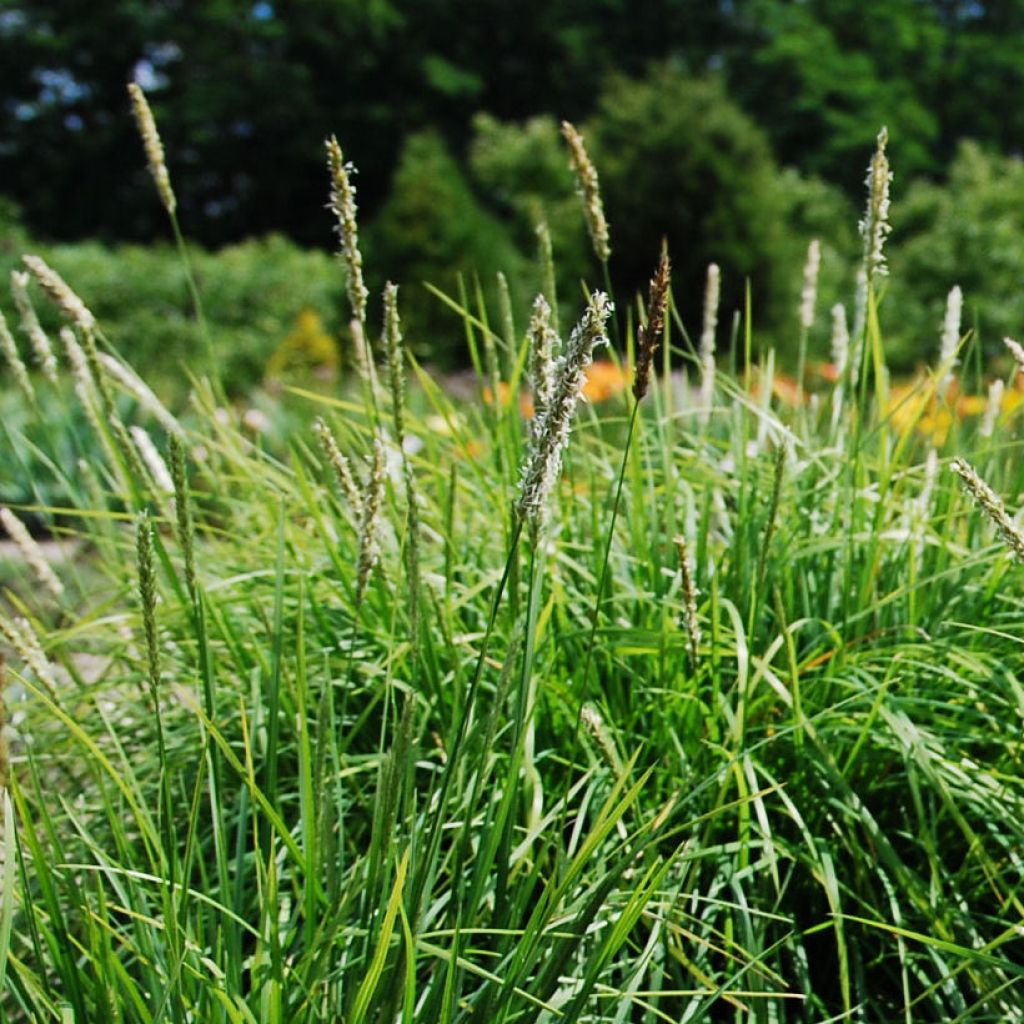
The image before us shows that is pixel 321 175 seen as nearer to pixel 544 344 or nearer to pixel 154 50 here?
pixel 154 50

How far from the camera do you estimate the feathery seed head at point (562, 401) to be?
0.96m

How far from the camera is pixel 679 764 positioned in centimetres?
177

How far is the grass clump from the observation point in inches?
49.6

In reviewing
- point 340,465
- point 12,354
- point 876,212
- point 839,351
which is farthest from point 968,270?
point 340,465

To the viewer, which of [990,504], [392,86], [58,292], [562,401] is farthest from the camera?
[392,86]

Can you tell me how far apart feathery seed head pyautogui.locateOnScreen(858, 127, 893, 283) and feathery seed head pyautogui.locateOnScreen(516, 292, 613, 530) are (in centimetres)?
86

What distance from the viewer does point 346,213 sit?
1.47 metres

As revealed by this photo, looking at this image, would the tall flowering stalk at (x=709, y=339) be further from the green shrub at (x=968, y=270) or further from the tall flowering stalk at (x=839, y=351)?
the green shrub at (x=968, y=270)

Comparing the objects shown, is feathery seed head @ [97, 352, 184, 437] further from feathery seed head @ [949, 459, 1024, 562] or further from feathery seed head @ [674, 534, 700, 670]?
feathery seed head @ [949, 459, 1024, 562]

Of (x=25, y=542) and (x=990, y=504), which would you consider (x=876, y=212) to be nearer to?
(x=990, y=504)

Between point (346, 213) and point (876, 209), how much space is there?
31.0 inches

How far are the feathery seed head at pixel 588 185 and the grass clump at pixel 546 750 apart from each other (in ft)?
0.96

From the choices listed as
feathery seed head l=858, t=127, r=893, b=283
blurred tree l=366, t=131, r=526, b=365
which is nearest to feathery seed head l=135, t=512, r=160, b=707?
feathery seed head l=858, t=127, r=893, b=283

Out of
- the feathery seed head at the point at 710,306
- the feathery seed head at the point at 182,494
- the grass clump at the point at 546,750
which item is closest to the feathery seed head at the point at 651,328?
the grass clump at the point at 546,750
